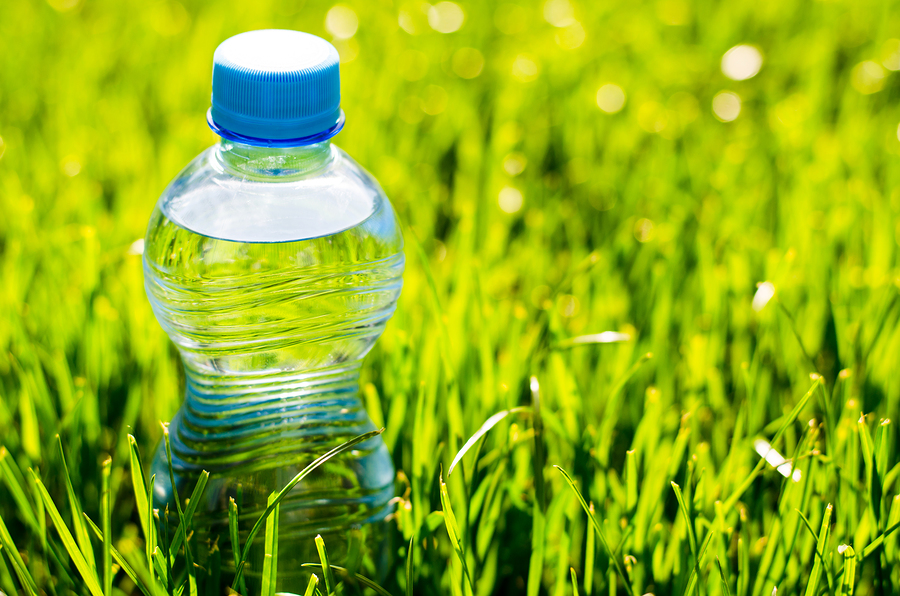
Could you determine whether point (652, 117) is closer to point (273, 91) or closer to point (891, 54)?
point (891, 54)

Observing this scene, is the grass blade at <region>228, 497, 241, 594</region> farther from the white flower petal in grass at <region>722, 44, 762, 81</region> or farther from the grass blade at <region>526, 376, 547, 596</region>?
the white flower petal in grass at <region>722, 44, 762, 81</region>

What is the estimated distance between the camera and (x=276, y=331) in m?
1.20

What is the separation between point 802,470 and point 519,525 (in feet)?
1.38

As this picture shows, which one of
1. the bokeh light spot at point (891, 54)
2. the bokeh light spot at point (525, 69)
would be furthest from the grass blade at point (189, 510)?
the bokeh light spot at point (891, 54)

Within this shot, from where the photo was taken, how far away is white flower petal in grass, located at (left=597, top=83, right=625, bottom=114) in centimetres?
249

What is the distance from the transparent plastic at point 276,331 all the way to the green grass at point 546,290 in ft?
0.23

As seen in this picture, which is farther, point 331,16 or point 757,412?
point 331,16

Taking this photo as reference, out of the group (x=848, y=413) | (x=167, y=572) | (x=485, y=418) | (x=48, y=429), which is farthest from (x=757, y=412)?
(x=48, y=429)

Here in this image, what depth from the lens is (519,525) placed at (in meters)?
1.24

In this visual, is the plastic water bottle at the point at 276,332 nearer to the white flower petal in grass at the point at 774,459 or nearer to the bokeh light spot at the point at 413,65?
→ the white flower petal in grass at the point at 774,459

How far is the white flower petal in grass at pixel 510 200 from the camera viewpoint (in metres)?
2.03

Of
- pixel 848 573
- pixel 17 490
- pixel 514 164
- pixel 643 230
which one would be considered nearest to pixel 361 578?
pixel 17 490

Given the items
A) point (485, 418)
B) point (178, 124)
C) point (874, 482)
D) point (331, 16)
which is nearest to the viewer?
point (874, 482)

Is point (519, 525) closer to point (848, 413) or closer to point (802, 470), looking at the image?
point (802, 470)
